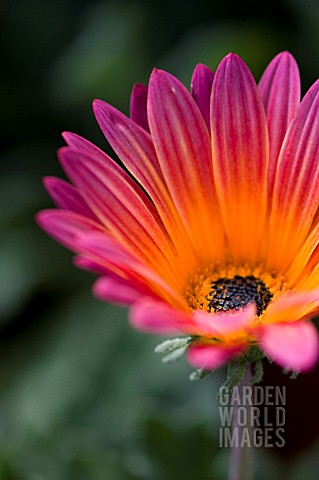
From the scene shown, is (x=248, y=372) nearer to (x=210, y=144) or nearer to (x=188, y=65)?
(x=210, y=144)

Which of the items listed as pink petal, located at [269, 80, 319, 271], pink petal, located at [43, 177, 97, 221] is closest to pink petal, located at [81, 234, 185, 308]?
pink petal, located at [43, 177, 97, 221]

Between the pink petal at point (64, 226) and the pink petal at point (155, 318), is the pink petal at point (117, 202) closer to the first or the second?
the pink petal at point (64, 226)

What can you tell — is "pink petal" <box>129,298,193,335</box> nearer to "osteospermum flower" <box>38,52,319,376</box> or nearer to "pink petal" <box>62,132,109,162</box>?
"osteospermum flower" <box>38,52,319,376</box>

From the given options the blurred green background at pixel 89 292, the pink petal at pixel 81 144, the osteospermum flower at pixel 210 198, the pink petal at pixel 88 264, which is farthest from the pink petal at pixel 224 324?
the blurred green background at pixel 89 292

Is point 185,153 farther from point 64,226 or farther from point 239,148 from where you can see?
point 64,226

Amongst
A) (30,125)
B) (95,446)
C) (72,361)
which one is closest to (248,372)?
(95,446)
